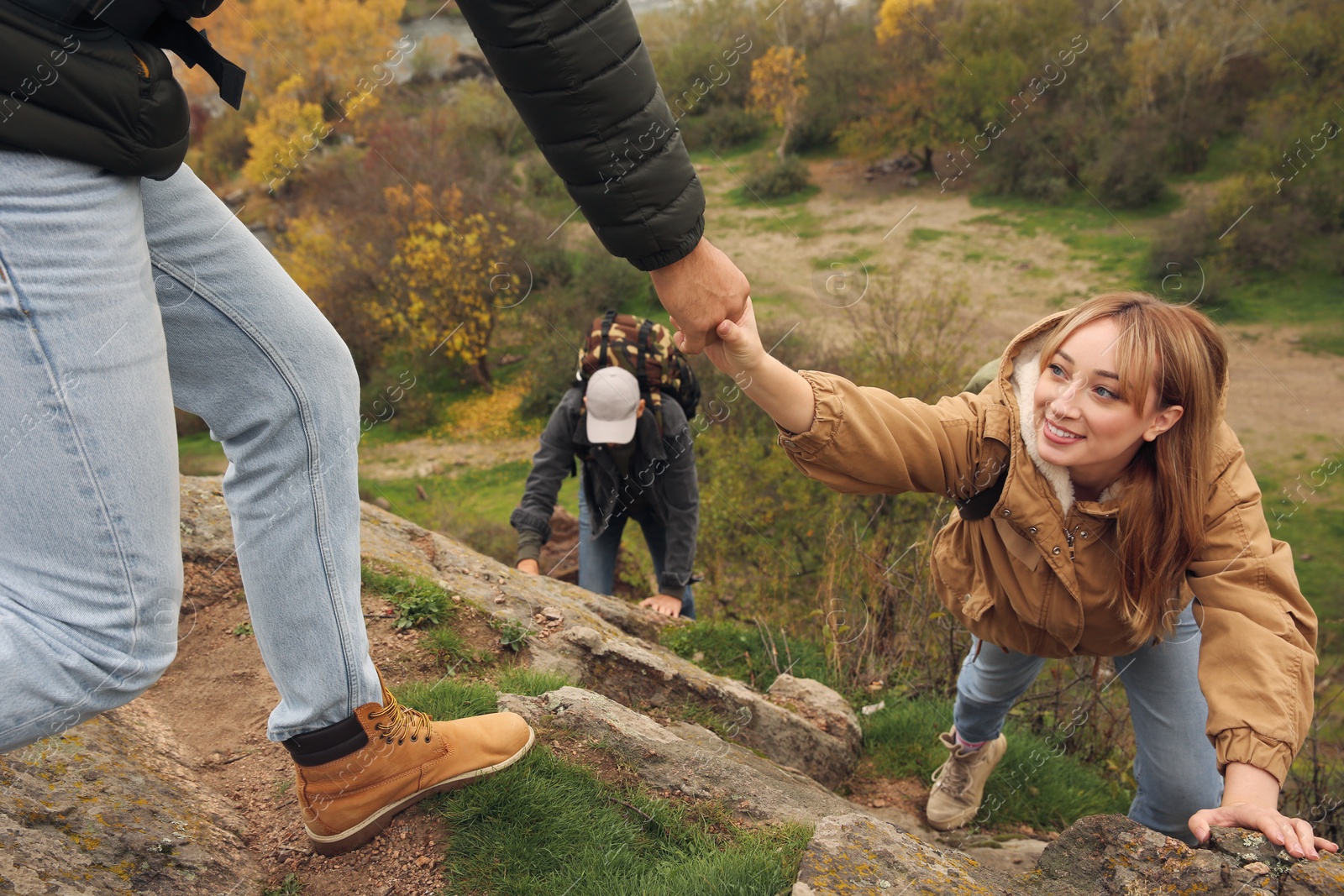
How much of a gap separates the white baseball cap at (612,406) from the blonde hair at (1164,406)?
2590mm

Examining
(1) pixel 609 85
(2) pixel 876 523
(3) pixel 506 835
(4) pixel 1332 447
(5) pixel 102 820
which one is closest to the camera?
(1) pixel 609 85

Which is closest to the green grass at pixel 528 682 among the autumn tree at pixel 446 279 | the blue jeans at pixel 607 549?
the blue jeans at pixel 607 549

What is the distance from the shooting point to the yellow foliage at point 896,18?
28781mm

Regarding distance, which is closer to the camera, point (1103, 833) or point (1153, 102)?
point (1103, 833)

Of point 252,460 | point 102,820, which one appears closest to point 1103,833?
point 252,460

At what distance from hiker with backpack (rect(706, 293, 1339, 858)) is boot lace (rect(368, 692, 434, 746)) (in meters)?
1.06

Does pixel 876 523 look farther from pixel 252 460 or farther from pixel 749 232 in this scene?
pixel 749 232

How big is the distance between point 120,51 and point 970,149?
27.8 meters

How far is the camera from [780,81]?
2903cm

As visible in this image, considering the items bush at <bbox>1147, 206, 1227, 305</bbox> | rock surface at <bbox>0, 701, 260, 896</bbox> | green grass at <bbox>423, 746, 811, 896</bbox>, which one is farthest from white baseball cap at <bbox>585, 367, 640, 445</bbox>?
bush at <bbox>1147, 206, 1227, 305</bbox>

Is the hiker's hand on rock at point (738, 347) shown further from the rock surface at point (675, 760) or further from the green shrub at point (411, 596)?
the green shrub at point (411, 596)

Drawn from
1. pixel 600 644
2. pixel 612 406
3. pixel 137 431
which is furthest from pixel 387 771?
pixel 612 406

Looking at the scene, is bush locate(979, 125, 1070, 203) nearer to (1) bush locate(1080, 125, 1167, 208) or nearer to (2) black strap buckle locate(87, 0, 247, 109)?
(1) bush locate(1080, 125, 1167, 208)

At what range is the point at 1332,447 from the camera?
15.6m
